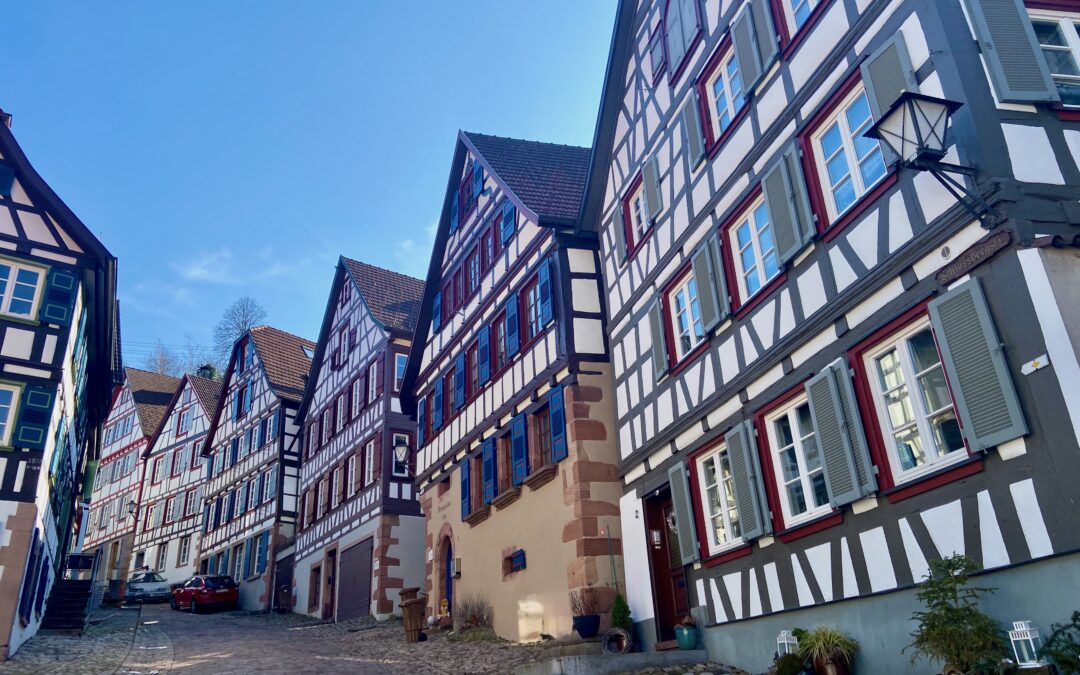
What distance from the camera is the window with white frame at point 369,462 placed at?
81.4 ft

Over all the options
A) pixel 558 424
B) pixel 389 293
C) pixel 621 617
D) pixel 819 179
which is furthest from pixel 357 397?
pixel 819 179

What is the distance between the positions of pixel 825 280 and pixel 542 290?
7.69 meters

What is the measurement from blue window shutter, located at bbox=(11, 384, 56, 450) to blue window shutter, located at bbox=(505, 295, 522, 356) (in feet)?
→ 28.7

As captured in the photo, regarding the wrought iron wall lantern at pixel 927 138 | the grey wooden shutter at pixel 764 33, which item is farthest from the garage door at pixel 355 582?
the wrought iron wall lantern at pixel 927 138

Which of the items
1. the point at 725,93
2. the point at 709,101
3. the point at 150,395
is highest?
the point at 150,395

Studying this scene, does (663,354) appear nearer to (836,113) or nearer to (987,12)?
(836,113)

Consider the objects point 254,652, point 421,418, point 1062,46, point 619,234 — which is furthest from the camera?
point 421,418

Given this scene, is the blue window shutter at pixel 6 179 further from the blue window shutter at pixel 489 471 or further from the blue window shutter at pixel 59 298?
the blue window shutter at pixel 489 471

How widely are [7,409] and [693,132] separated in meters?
13.4

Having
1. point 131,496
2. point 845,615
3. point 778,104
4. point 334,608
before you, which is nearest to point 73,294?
point 334,608

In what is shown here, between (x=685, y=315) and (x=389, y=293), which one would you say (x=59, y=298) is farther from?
(x=685, y=315)

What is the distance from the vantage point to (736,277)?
1069 cm

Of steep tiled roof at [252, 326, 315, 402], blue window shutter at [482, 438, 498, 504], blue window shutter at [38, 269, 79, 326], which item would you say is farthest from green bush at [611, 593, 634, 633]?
steep tiled roof at [252, 326, 315, 402]

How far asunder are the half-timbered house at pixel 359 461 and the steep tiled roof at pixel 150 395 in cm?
2091
